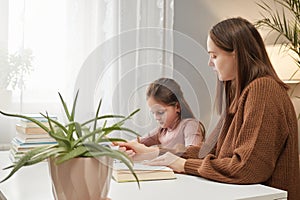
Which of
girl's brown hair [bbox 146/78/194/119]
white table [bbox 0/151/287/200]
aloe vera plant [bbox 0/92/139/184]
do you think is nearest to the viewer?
aloe vera plant [bbox 0/92/139/184]

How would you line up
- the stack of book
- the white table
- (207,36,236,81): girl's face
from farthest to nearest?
the stack of book < (207,36,236,81): girl's face < the white table

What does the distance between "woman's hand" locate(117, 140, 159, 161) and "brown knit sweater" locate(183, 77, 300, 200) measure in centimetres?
16

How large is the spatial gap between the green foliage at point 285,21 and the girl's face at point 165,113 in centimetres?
167

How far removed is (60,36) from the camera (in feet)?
7.02

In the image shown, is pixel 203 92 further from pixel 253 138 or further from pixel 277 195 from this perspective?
pixel 277 195

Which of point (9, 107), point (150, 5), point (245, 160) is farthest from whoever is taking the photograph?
point (150, 5)

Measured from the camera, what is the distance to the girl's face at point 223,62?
4.40 ft

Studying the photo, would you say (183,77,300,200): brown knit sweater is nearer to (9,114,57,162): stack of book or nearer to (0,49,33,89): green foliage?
(9,114,57,162): stack of book

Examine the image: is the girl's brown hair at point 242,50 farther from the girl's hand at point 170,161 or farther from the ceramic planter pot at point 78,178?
the ceramic planter pot at point 78,178

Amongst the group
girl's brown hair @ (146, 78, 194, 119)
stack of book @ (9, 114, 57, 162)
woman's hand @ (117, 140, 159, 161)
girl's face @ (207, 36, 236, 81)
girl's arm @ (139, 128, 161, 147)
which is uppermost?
girl's face @ (207, 36, 236, 81)

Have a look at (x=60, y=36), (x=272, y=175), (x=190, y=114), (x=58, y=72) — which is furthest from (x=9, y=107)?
(x=272, y=175)

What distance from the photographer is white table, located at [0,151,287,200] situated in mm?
1057

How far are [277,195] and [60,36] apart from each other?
141cm

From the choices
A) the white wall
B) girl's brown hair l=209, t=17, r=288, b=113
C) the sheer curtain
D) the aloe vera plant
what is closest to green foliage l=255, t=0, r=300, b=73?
the white wall
